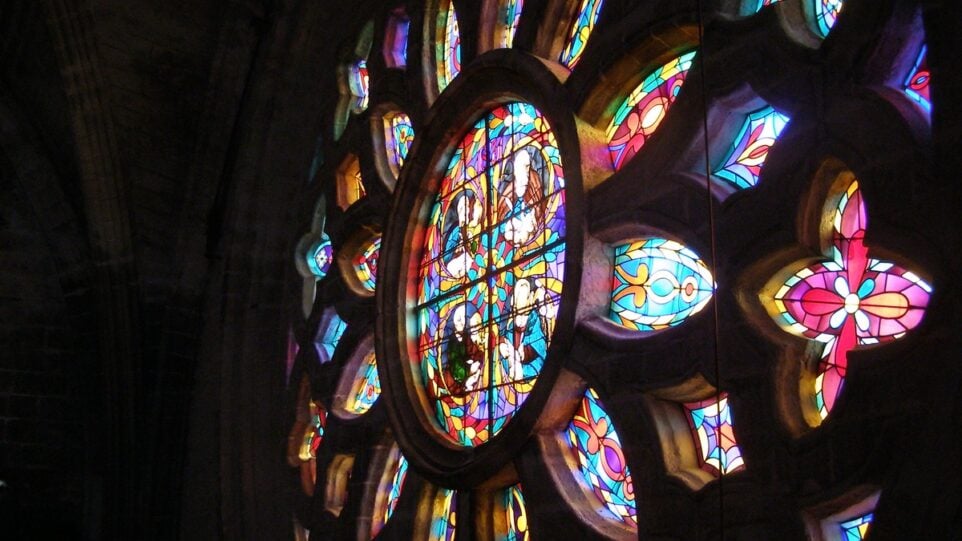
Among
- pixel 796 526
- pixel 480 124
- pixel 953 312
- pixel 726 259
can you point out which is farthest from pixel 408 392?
pixel 953 312

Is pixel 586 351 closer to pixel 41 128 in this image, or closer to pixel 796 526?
pixel 796 526

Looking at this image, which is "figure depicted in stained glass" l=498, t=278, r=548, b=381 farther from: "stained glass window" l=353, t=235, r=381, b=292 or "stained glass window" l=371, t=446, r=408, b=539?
"stained glass window" l=353, t=235, r=381, b=292

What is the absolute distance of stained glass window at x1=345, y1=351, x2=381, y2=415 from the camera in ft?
21.7

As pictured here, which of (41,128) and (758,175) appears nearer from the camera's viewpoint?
(758,175)

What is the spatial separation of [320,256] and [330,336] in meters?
0.60

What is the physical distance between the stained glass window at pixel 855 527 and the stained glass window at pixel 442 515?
89.0 inches

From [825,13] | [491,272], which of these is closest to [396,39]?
[491,272]

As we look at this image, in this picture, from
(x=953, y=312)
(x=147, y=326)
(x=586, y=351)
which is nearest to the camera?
(x=953, y=312)

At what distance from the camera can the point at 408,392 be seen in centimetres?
602

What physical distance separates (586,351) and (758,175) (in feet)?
3.22

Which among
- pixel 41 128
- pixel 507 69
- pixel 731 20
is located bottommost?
pixel 731 20

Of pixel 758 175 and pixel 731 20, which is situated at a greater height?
pixel 731 20

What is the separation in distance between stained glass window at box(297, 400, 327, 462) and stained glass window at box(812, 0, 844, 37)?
145 inches

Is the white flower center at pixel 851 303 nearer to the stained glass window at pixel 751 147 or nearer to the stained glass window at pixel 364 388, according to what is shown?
the stained glass window at pixel 751 147
